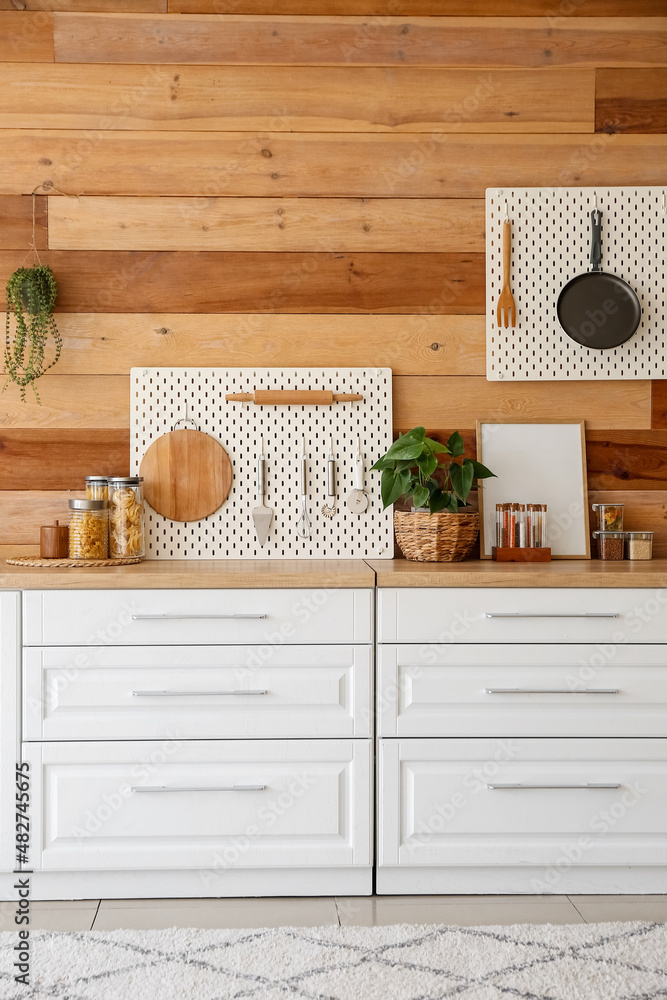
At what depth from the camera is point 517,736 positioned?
79.4 inches

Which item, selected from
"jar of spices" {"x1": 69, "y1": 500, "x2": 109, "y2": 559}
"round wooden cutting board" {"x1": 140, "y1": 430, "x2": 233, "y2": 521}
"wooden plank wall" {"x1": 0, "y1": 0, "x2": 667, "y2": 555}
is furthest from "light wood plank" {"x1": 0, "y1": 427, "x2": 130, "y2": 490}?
"jar of spices" {"x1": 69, "y1": 500, "x2": 109, "y2": 559}

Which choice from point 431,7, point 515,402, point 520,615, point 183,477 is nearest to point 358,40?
point 431,7

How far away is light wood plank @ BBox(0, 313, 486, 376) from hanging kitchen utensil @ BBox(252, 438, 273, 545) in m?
0.32

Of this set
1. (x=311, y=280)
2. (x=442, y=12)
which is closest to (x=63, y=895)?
(x=311, y=280)

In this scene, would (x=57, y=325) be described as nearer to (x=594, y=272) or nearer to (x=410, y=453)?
(x=410, y=453)

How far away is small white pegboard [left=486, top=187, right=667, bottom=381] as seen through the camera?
251 centimetres

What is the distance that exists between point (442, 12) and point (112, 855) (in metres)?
2.46

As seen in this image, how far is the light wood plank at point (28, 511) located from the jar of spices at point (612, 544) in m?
1.51

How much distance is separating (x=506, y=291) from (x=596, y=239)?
0.31 m

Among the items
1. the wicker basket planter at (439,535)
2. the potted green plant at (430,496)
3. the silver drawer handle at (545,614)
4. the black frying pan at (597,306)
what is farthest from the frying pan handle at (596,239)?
the silver drawer handle at (545,614)

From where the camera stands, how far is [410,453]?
221 centimetres

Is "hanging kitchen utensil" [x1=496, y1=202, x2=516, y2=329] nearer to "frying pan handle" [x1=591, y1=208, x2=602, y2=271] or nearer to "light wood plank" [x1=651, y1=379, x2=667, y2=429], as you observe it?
"frying pan handle" [x1=591, y1=208, x2=602, y2=271]

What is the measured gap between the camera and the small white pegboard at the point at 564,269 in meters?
2.51

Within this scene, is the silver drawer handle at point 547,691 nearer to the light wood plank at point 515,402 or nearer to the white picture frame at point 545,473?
the white picture frame at point 545,473
